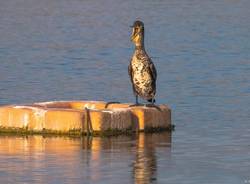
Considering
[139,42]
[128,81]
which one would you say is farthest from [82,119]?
[128,81]

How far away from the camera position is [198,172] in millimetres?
18969

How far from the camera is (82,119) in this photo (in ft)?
74.1

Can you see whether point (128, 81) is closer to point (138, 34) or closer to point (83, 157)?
point (138, 34)

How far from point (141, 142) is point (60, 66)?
623 inches

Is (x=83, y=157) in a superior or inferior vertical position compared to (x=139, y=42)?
inferior

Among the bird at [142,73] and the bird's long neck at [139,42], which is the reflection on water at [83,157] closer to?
the bird at [142,73]

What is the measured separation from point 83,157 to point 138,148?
1411mm

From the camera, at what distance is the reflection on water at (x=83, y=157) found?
1850 centimetres

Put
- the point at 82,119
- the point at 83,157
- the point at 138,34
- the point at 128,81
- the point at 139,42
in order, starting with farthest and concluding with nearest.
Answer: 1. the point at 128,81
2. the point at 138,34
3. the point at 139,42
4. the point at 82,119
5. the point at 83,157

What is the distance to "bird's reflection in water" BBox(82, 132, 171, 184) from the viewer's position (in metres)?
18.8

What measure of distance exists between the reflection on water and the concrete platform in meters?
0.28

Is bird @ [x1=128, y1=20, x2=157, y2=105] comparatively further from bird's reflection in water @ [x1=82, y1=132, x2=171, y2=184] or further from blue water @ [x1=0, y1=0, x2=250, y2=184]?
bird's reflection in water @ [x1=82, y1=132, x2=171, y2=184]

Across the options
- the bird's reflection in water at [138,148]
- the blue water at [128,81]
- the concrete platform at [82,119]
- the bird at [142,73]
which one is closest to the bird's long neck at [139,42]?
the bird at [142,73]

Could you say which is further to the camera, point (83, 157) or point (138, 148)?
point (138, 148)
